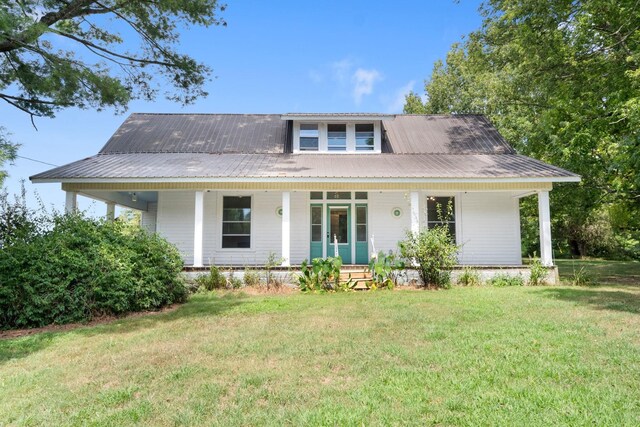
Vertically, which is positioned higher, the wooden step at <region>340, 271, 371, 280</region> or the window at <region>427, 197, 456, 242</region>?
the window at <region>427, 197, 456, 242</region>

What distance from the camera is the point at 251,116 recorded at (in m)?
16.6

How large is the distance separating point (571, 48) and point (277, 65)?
416 inches

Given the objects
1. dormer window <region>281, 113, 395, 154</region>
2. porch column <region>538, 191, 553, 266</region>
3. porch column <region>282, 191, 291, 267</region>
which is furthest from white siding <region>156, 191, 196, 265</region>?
porch column <region>538, 191, 553, 266</region>

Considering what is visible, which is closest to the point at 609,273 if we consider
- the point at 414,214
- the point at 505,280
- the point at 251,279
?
the point at 505,280

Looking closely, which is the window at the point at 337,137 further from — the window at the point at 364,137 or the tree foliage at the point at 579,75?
the tree foliage at the point at 579,75

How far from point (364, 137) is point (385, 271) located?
6134 millimetres

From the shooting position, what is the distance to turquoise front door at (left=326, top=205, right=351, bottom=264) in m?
12.8

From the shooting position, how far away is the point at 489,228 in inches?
505

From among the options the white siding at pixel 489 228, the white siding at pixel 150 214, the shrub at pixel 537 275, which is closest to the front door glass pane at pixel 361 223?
the white siding at pixel 489 228

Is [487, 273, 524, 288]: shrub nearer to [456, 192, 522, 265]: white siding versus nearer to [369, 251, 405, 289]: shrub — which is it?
[456, 192, 522, 265]: white siding

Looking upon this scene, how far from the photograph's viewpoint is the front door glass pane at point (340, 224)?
42.4ft

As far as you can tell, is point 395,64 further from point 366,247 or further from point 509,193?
point 366,247

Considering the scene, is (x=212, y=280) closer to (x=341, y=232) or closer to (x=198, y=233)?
(x=198, y=233)

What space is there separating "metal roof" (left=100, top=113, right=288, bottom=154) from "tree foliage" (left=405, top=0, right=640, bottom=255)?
8.67m
